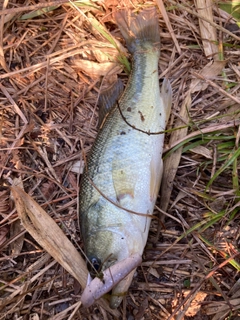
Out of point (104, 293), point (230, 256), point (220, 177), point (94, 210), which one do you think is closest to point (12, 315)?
point (104, 293)

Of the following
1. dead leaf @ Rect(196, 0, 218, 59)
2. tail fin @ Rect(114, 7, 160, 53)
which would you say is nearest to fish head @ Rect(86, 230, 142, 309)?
tail fin @ Rect(114, 7, 160, 53)

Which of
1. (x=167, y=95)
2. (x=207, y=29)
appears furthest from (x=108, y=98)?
(x=207, y=29)

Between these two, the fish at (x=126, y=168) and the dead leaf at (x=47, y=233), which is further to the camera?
the dead leaf at (x=47, y=233)

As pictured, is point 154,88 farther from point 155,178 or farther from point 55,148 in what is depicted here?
point 55,148

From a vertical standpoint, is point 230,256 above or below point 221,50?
below

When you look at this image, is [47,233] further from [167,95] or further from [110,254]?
[167,95]

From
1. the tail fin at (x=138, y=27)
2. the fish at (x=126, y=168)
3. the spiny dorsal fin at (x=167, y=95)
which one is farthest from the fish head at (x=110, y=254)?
the tail fin at (x=138, y=27)

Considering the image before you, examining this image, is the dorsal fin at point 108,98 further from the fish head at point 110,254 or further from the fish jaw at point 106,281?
the fish jaw at point 106,281

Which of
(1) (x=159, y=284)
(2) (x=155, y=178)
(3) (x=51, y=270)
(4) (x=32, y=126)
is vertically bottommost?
(1) (x=159, y=284)
